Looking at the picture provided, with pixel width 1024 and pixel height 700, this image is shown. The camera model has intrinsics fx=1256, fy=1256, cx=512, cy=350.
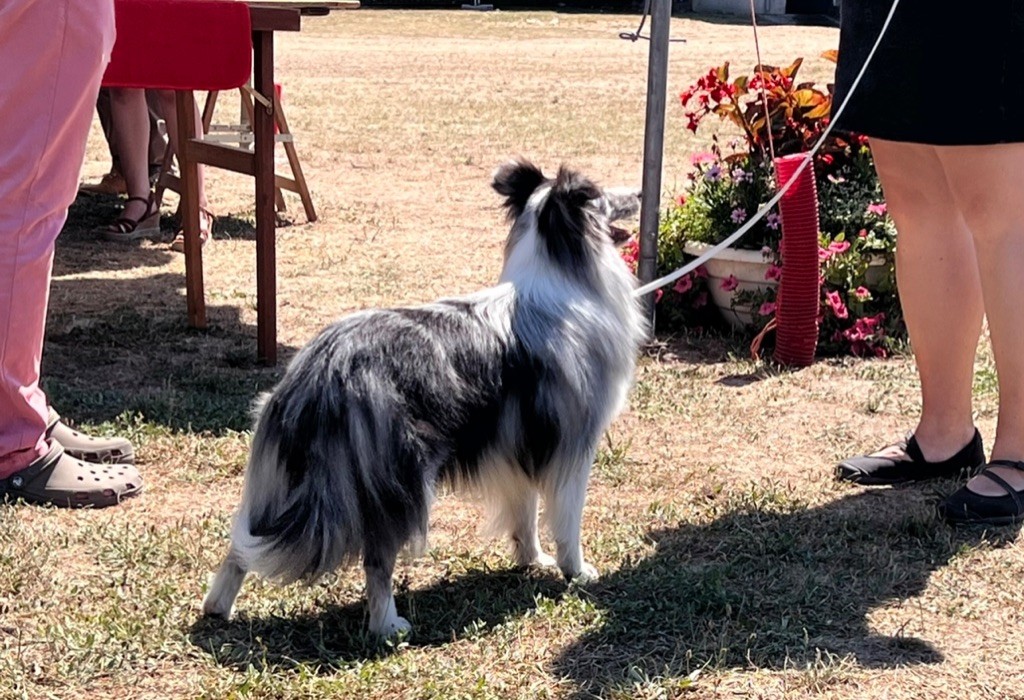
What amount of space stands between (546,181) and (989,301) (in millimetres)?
1326

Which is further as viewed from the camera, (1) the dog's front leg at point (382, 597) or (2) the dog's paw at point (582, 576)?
(2) the dog's paw at point (582, 576)

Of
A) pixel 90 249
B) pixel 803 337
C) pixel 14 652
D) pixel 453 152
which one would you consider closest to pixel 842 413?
pixel 803 337

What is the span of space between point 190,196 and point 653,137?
1.90 m

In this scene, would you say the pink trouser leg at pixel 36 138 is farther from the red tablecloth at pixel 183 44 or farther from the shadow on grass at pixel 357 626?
the red tablecloth at pixel 183 44

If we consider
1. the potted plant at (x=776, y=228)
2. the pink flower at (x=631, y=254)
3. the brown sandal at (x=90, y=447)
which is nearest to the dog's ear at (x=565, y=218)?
the brown sandal at (x=90, y=447)

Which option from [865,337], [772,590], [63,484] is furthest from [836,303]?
[63,484]

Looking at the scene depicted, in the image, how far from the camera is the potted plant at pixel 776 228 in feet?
17.2

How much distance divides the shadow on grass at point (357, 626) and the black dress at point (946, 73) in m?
1.58

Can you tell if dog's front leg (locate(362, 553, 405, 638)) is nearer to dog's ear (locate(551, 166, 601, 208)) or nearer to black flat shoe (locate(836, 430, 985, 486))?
dog's ear (locate(551, 166, 601, 208))

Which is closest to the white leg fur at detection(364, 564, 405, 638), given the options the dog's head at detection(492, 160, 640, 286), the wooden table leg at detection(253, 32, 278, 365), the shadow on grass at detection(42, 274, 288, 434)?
the dog's head at detection(492, 160, 640, 286)

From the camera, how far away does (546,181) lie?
3.19 meters

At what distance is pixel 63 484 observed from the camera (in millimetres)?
3512

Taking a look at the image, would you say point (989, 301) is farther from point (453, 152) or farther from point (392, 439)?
point (453, 152)

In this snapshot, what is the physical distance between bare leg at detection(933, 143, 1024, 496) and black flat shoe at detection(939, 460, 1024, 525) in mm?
19
